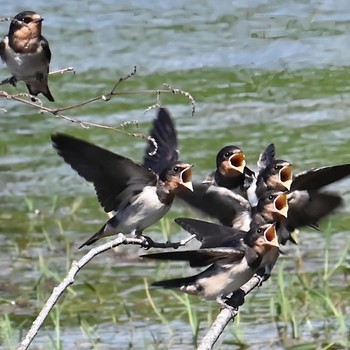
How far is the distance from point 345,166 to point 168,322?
2.14 meters

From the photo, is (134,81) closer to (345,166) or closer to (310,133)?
(310,133)

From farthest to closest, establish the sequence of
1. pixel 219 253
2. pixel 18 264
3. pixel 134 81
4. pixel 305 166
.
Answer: pixel 134 81
pixel 305 166
pixel 18 264
pixel 219 253

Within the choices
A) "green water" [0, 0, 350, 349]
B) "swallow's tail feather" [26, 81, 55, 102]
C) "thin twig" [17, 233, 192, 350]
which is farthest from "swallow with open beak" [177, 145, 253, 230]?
"thin twig" [17, 233, 192, 350]

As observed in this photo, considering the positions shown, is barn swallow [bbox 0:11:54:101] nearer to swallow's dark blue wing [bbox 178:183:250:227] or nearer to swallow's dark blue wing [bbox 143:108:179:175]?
swallow's dark blue wing [bbox 178:183:250:227]

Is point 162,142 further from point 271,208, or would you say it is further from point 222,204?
point 271,208

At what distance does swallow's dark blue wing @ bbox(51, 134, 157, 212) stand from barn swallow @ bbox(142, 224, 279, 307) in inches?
13.1

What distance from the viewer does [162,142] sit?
5809 millimetres

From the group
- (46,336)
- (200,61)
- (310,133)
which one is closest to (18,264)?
(46,336)

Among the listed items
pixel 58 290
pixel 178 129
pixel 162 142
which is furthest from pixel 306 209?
pixel 178 129

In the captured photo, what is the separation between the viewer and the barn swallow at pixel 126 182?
4.61m

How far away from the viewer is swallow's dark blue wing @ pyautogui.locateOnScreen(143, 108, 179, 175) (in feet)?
18.9

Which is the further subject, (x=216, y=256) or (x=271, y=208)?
(x=271, y=208)

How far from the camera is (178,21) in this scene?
1293 cm

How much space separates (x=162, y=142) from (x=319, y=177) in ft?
2.74
